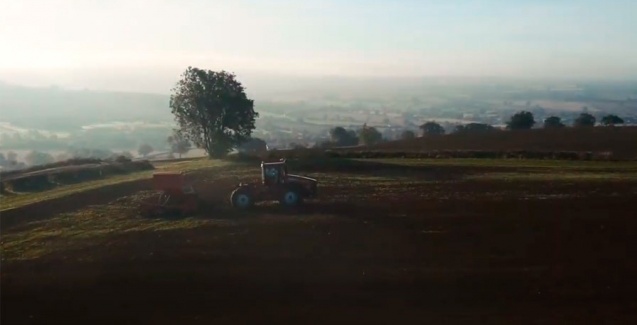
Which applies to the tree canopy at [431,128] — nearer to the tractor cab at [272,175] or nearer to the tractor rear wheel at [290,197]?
the tractor cab at [272,175]

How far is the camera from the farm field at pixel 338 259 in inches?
565

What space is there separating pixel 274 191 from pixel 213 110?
24.0 metres

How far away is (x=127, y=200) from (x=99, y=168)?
34.7 ft

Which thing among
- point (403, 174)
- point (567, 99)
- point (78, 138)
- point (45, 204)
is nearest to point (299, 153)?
point (403, 174)

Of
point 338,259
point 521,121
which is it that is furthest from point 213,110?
point 521,121

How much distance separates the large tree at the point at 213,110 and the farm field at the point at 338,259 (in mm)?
18876

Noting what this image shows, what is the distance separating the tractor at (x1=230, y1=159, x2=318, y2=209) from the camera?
2439 cm

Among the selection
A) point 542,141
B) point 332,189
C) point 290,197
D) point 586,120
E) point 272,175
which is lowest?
point 332,189

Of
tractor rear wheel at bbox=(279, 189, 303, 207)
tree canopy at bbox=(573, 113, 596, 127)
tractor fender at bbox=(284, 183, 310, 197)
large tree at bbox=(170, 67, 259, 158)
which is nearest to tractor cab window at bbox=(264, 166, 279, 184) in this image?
tractor fender at bbox=(284, 183, 310, 197)

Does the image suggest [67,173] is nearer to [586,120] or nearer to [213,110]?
[213,110]

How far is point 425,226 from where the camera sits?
21484 mm

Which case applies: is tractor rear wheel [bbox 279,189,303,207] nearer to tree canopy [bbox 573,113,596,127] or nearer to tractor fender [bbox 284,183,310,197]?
tractor fender [bbox 284,183,310,197]

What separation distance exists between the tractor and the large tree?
22.7m

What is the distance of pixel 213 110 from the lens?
155ft
